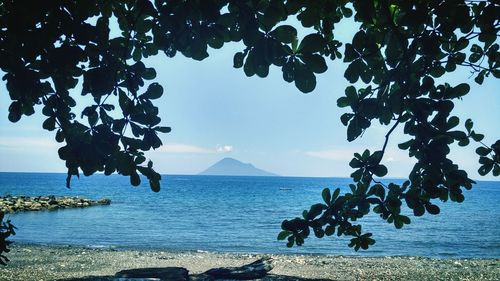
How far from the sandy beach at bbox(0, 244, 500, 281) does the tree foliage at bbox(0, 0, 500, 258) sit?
1061cm

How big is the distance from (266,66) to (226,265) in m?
16.7

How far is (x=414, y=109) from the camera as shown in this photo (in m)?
2.94

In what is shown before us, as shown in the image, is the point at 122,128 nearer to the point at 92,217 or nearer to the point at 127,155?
the point at 127,155

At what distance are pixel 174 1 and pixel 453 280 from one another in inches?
621

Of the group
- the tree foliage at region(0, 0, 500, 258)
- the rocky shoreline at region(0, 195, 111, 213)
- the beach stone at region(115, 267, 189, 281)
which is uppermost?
the tree foliage at region(0, 0, 500, 258)

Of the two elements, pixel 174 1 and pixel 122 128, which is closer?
pixel 174 1

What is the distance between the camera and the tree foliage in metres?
2.28

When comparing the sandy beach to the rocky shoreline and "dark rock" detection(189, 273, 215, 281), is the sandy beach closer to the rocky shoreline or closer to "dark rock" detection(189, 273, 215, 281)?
"dark rock" detection(189, 273, 215, 281)

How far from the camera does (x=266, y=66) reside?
2.17m

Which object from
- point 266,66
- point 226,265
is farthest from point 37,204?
point 266,66

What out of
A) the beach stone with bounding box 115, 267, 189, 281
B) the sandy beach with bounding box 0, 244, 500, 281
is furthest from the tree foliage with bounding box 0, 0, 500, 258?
the sandy beach with bounding box 0, 244, 500, 281

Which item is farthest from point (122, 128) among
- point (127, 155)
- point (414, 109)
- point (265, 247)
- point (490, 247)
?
point (490, 247)

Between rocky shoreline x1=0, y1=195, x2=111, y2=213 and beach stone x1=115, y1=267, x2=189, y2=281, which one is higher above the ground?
beach stone x1=115, y1=267, x2=189, y2=281

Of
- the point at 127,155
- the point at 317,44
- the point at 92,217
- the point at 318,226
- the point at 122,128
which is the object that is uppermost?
the point at 317,44
